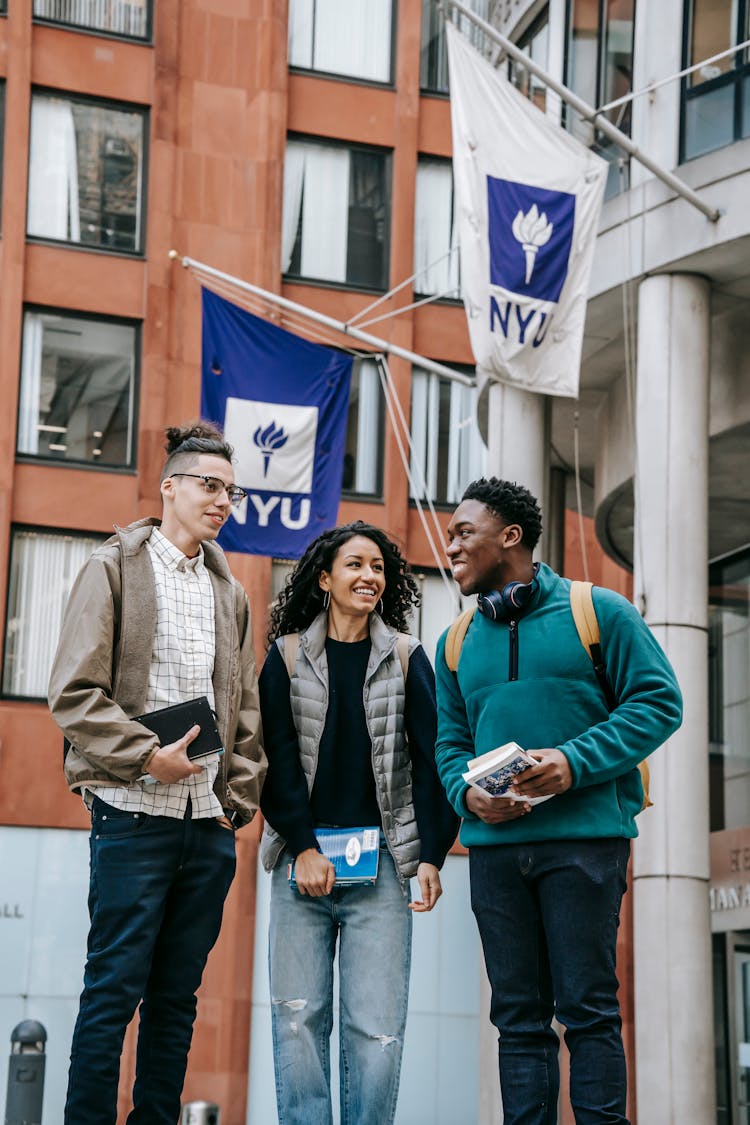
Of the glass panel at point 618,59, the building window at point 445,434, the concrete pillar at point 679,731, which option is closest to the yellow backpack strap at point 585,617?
the concrete pillar at point 679,731

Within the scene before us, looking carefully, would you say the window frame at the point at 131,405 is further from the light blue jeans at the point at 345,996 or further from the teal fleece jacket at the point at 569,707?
the teal fleece jacket at the point at 569,707

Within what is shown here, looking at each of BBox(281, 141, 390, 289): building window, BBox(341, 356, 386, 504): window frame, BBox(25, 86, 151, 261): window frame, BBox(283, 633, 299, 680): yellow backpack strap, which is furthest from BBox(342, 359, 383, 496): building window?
BBox(283, 633, 299, 680): yellow backpack strap

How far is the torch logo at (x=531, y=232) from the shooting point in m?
15.9

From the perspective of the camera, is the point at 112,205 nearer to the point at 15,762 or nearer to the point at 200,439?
the point at 15,762

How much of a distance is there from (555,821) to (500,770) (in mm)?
275

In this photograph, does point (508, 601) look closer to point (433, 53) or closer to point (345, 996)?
Answer: point (345, 996)

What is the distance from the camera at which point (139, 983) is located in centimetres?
584

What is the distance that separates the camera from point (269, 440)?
63.6ft

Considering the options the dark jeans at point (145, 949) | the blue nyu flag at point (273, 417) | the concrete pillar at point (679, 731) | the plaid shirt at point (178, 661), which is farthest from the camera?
the blue nyu flag at point (273, 417)

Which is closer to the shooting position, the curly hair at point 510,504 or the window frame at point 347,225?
the curly hair at point 510,504

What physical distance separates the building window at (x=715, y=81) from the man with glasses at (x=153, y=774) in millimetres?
11467

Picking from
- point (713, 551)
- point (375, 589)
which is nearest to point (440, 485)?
point (713, 551)

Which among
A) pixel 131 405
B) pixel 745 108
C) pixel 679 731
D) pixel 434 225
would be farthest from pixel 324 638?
pixel 434 225

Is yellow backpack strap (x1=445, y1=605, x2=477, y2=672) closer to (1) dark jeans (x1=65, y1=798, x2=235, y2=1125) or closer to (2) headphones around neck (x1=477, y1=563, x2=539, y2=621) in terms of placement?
(2) headphones around neck (x1=477, y1=563, x2=539, y2=621)
